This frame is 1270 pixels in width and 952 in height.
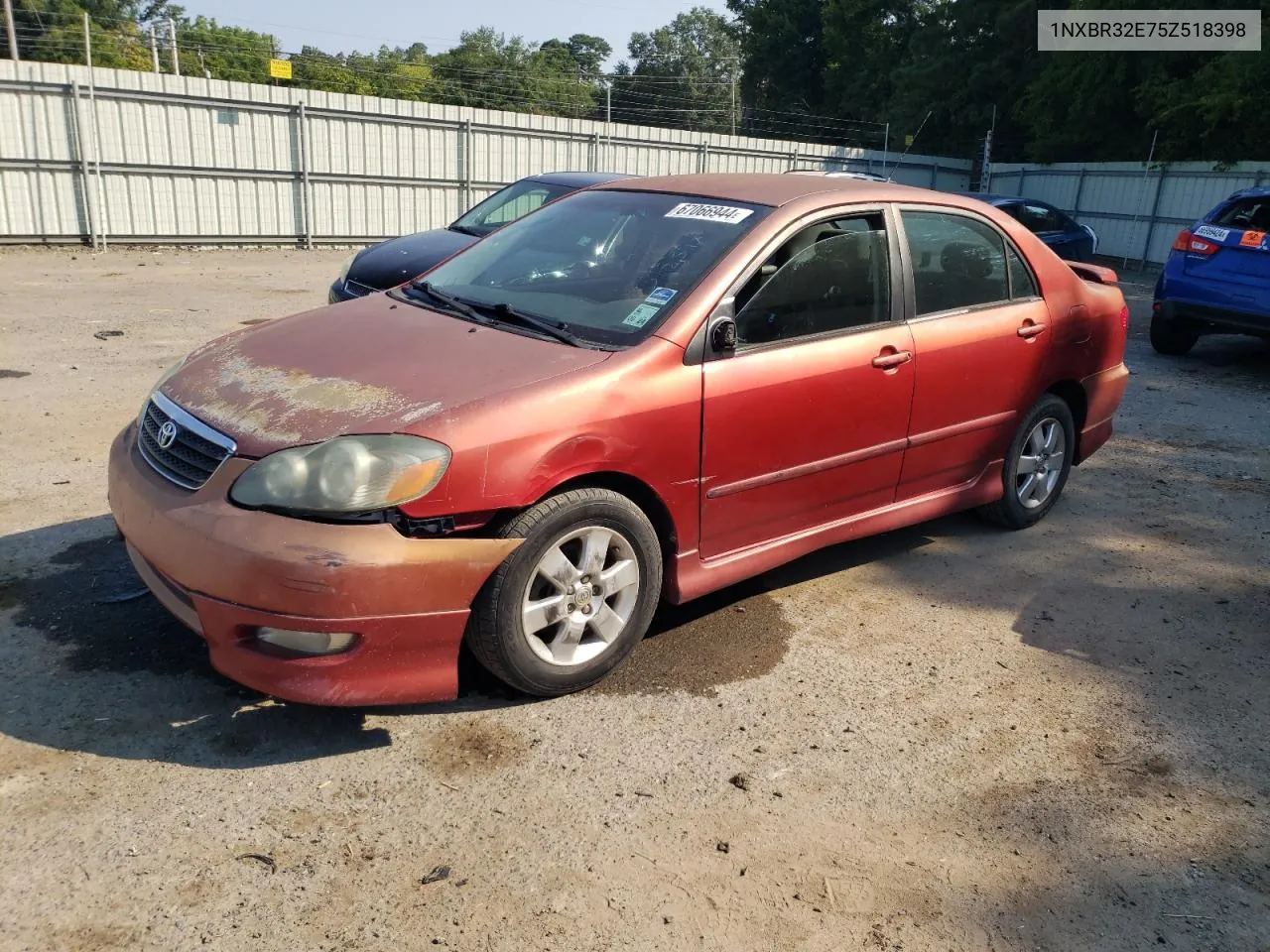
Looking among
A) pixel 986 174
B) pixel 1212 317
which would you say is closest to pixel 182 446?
pixel 1212 317

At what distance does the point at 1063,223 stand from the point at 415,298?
13.4 metres

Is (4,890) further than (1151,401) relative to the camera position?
No

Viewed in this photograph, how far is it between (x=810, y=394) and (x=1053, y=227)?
12.7 meters

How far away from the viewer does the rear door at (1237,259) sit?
28.6 ft

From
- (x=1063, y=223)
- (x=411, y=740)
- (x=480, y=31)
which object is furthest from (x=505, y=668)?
(x=480, y=31)

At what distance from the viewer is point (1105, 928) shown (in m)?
2.54

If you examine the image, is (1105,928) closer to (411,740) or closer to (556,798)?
(556,798)

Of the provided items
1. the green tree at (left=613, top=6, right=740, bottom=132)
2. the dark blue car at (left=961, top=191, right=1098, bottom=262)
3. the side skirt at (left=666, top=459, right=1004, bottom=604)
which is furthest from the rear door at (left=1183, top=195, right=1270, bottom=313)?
the green tree at (left=613, top=6, right=740, bottom=132)

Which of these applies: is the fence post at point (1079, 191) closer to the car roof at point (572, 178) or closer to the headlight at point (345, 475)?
the car roof at point (572, 178)

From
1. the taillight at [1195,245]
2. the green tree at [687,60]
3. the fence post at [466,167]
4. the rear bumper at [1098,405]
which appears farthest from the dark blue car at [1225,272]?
the green tree at [687,60]

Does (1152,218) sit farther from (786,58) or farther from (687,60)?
(687,60)

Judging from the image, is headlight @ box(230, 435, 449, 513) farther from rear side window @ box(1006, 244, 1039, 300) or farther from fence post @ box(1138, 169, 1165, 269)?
fence post @ box(1138, 169, 1165, 269)

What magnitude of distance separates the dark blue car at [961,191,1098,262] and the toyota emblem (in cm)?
1264

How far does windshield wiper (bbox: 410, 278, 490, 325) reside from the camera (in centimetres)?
382
